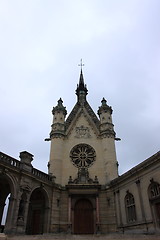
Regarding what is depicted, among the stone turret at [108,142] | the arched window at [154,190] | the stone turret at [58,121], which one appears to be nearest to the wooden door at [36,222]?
the stone turret at [108,142]

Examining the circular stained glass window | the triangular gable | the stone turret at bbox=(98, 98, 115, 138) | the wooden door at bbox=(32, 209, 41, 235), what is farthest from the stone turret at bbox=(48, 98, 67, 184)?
the stone turret at bbox=(98, 98, 115, 138)

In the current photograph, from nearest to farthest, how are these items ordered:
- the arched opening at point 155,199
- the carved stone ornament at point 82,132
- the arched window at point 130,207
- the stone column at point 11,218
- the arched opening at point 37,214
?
the stone column at point 11,218 → the arched opening at point 155,199 → the arched window at point 130,207 → the arched opening at point 37,214 → the carved stone ornament at point 82,132

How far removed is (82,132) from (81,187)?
7.66 meters

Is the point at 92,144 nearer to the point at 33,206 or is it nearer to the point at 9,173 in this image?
the point at 33,206

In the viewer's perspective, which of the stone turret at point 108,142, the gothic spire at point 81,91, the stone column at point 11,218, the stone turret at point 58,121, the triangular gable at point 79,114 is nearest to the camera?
the stone column at point 11,218

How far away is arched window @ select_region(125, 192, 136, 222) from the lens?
A: 16125 mm

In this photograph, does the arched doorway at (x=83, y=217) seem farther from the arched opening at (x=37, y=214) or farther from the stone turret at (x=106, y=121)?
the stone turret at (x=106, y=121)

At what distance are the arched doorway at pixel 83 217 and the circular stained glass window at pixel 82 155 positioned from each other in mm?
4277

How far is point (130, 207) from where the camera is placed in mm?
16641

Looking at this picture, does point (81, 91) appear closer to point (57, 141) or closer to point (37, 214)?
point (57, 141)

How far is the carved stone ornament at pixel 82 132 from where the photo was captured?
2534 cm

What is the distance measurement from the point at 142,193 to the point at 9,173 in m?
10.2

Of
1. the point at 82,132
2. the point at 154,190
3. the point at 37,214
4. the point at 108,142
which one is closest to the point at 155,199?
the point at 154,190

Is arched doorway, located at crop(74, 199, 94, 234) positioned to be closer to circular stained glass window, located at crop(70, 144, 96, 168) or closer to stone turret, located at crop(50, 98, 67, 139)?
circular stained glass window, located at crop(70, 144, 96, 168)
